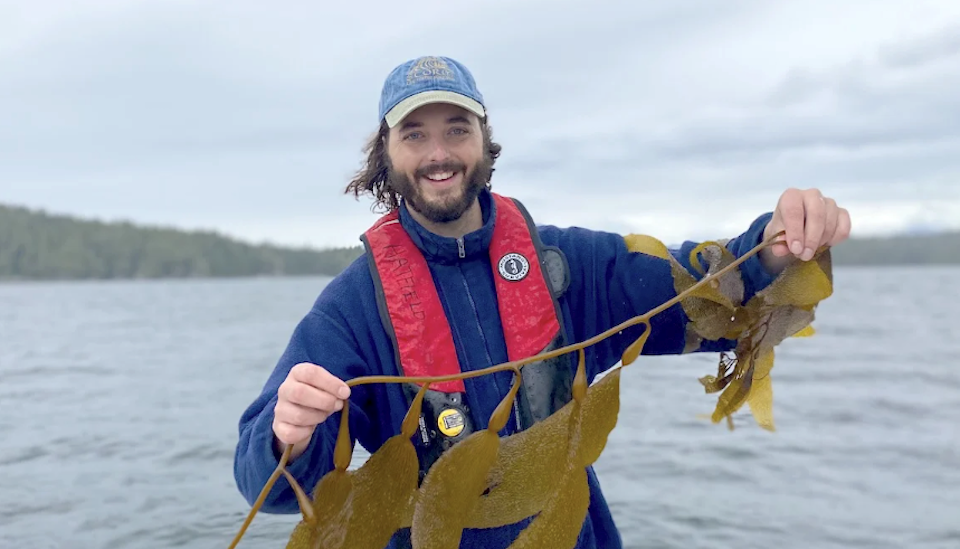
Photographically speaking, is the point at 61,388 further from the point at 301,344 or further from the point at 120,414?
the point at 301,344

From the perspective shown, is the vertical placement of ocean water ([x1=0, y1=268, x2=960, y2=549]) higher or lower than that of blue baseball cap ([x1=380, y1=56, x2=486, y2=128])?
lower

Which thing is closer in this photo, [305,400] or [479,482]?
[305,400]

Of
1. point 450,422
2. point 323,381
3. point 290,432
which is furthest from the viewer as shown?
point 450,422

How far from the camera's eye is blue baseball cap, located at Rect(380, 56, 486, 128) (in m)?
3.02

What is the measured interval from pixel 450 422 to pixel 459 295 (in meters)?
0.54

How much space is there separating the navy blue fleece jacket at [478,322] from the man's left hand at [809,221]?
0.24 meters

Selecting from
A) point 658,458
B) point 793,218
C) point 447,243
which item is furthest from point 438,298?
point 658,458

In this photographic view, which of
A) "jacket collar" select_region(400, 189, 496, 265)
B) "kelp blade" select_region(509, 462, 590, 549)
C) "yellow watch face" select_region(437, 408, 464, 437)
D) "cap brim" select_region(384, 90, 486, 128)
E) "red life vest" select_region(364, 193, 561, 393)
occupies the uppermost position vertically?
"cap brim" select_region(384, 90, 486, 128)

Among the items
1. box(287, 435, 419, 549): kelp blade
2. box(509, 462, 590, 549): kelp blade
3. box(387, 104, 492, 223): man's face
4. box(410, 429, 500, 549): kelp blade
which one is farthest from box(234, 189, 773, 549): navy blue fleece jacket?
box(509, 462, 590, 549): kelp blade

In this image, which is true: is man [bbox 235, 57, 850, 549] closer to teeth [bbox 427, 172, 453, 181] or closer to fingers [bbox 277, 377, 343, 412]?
teeth [bbox 427, 172, 453, 181]

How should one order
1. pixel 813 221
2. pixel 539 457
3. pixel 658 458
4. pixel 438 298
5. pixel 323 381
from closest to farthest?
pixel 323 381 < pixel 539 457 < pixel 813 221 < pixel 438 298 < pixel 658 458

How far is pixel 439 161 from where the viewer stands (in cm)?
304

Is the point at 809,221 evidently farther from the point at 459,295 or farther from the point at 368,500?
the point at 368,500

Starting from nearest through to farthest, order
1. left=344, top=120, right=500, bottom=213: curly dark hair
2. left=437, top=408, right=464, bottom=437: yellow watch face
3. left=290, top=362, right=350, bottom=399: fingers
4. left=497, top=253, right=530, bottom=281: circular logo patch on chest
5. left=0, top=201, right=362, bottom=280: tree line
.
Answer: left=290, top=362, right=350, bottom=399: fingers, left=437, top=408, right=464, bottom=437: yellow watch face, left=497, top=253, right=530, bottom=281: circular logo patch on chest, left=344, top=120, right=500, bottom=213: curly dark hair, left=0, top=201, right=362, bottom=280: tree line
